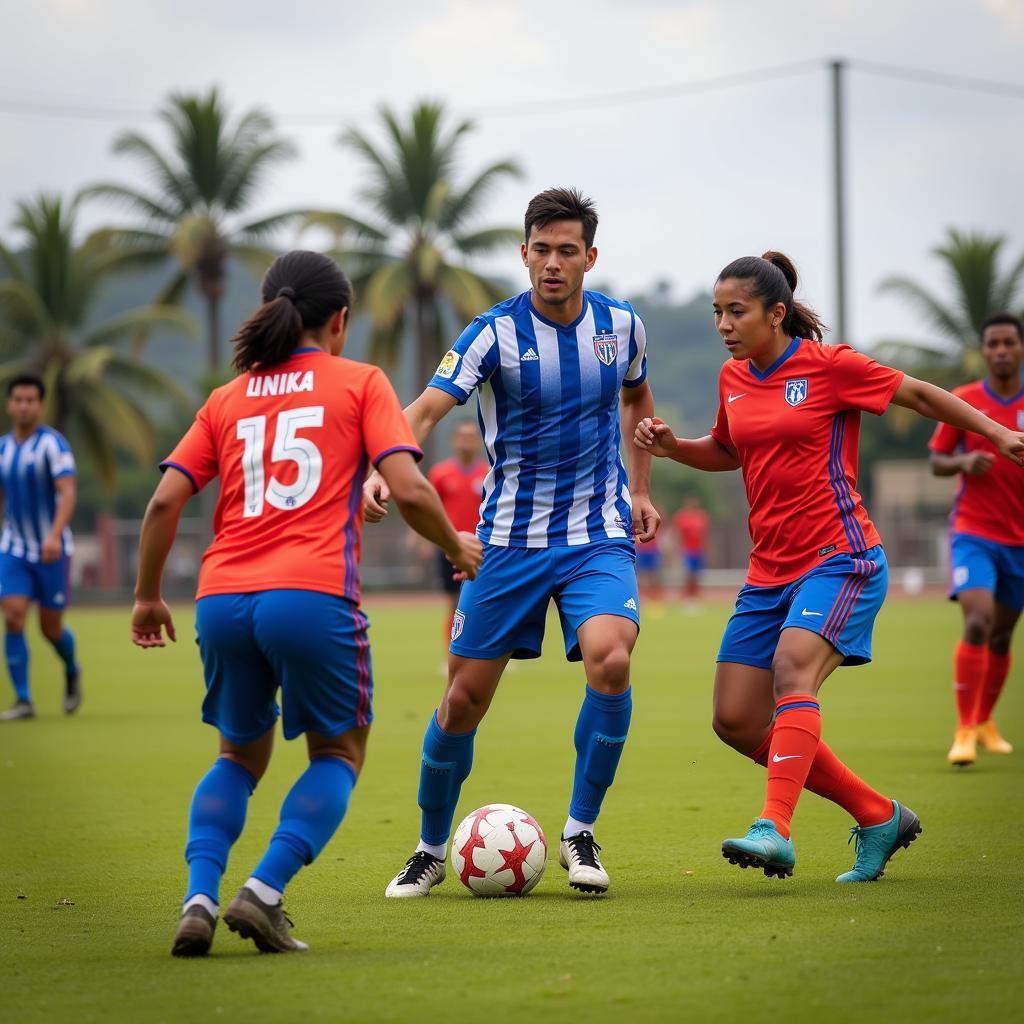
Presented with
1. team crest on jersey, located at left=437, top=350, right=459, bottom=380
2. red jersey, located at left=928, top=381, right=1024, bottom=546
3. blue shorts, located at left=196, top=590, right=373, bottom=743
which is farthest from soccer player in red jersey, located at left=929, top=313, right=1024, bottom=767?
blue shorts, located at left=196, top=590, right=373, bottom=743

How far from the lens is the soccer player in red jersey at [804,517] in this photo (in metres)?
5.86

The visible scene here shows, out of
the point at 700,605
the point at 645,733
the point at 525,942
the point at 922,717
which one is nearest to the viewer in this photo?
the point at 525,942

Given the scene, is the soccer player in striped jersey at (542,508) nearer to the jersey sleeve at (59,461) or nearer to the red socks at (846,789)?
the red socks at (846,789)

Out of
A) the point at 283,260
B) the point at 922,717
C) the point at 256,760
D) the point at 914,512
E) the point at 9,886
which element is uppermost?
the point at 283,260

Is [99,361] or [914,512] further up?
[99,361]

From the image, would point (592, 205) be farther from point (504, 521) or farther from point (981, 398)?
point (981, 398)

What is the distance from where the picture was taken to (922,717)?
40.5 feet

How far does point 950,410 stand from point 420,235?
4179 cm

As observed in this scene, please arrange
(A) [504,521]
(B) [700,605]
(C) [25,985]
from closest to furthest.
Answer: (C) [25,985] < (A) [504,521] < (B) [700,605]

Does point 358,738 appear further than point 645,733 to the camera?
No

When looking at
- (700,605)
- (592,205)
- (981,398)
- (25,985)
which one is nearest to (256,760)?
(25,985)

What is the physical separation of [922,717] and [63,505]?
676 cm

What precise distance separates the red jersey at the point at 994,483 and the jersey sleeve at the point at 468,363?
435cm

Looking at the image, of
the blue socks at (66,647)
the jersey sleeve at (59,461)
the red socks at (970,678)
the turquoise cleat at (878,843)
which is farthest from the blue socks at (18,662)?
the turquoise cleat at (878,843)
